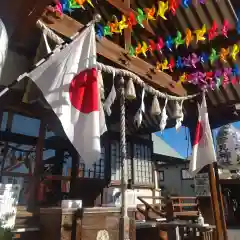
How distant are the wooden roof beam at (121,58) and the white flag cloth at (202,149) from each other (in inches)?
40.5

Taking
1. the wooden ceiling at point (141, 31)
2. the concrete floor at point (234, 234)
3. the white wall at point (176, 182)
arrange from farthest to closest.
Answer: the white wall at point (176, 182) < the concrete floor at point (234, 234) < the wooden ceiling at point (141, 31)

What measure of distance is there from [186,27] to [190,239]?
19.8 feet

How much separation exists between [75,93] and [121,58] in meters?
2.03

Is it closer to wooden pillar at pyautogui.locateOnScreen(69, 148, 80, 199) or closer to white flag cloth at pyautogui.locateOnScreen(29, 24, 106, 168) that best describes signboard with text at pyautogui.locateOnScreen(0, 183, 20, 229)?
white flag cloth at pyautogui.locateOnScreen(29, 24, 106, 168)

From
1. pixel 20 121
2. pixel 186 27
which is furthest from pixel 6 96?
pixel 186 27

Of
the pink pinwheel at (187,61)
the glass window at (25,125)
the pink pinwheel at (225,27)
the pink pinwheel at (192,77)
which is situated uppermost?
the pink pinwheel at (225,27)

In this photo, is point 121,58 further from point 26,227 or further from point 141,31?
point 26,227

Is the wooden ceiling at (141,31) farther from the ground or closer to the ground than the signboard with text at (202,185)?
farther from the ground

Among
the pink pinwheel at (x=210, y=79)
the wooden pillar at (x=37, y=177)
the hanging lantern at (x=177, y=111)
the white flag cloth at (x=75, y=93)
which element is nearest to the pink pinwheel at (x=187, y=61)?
the pink pinwheel at (x=210, y=79)

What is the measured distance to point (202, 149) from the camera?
649 cm

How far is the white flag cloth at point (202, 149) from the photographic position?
629 cm

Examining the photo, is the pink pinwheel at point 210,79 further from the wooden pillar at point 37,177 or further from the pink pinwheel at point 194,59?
the wooden pillar at point 37,177

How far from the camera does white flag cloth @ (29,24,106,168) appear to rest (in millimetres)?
3340

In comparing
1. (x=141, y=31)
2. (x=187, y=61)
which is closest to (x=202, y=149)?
(x=187, y=61)
